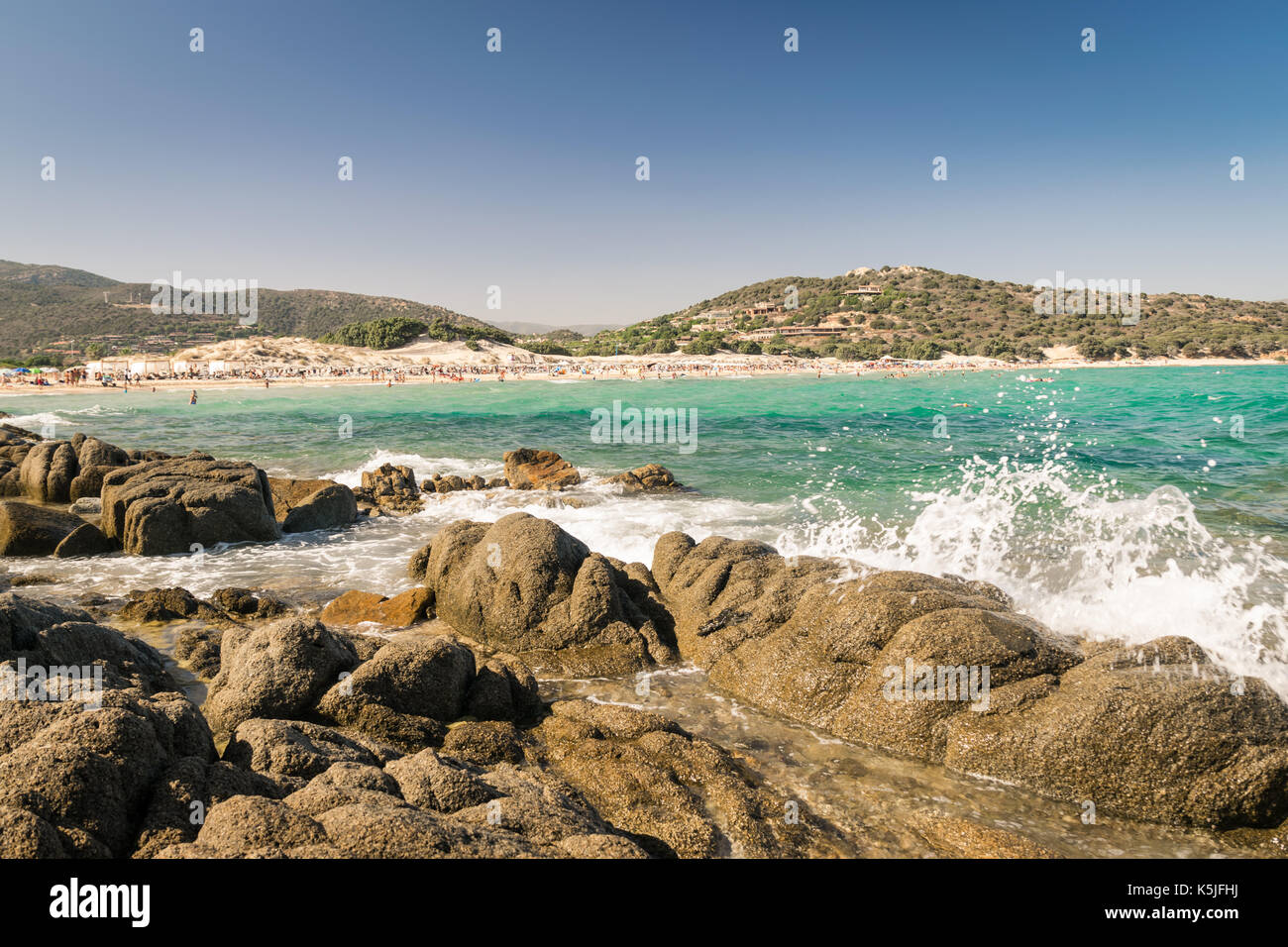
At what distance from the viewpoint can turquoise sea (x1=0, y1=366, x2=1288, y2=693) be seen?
10922 mm

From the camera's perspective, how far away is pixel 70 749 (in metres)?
3.84

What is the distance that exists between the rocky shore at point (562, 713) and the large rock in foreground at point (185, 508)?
391 centimetres

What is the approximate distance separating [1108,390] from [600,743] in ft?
244

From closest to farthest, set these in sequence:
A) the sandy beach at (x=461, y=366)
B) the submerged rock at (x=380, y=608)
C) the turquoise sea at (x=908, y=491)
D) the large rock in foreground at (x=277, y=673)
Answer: the large rock in foreground at (x=277, y=673), the submerged rock at (x=380, y=608), the turquoise sea at (x=908, y=491), the sandy beach at (x=461, y=366)

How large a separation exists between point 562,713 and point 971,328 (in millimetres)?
157868

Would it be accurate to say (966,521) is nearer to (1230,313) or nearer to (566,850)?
(566,850)

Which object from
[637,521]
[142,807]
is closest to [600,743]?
[142,807]

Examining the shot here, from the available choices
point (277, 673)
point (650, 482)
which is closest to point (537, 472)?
point (650, 482)

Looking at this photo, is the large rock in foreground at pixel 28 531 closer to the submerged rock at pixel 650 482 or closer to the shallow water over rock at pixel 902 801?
the submerged rock at pixel 650 482

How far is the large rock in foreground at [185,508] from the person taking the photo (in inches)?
562

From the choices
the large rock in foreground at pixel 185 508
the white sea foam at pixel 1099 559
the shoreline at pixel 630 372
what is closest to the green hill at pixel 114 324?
the shoreline at pixel 630 372

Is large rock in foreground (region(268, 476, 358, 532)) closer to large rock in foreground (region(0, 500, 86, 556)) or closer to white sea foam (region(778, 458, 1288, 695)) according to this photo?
large rock in foreground (region(0, 500, 86, 556))

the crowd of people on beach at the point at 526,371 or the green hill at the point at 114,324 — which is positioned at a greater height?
the green hill at the point at 114,324

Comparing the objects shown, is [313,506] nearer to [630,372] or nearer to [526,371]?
[526,371]
